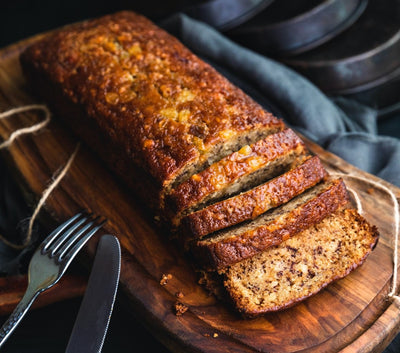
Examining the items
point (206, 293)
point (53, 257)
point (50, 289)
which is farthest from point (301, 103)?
point (50, 289)

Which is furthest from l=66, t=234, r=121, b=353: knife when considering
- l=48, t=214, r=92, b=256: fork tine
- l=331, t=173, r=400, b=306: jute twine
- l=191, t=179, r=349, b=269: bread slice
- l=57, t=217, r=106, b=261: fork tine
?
l=331, t=173, r=400, b=306: jute twine

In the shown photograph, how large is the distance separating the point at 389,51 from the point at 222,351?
3.01 metres

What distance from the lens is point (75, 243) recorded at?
3.05m

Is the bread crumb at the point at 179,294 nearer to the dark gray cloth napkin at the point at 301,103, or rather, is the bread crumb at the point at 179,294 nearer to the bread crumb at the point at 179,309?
the bread crumb at the point at 179,309

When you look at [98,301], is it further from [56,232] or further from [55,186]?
[55,186]

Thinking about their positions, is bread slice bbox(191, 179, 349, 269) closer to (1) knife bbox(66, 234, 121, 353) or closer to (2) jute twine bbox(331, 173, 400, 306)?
(2) jute twine bbox(331, 173, 400, 306)

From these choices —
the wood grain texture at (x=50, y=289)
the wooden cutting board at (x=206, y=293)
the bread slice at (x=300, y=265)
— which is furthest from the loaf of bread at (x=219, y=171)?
the wood grain texture at (x=50, y=289)

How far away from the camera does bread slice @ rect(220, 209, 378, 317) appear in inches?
104

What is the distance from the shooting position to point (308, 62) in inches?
168

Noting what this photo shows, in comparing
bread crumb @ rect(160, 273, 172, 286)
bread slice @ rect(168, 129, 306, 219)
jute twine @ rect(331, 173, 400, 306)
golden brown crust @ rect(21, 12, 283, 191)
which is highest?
golden brown crust @ rect(21, 12, 283, 191)

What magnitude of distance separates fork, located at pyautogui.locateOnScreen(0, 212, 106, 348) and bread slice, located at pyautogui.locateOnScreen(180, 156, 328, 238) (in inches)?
24.8

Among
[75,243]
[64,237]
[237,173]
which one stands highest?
Result: [237,173]

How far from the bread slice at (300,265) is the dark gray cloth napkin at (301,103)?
2.69ft

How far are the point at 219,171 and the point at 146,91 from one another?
0.84 meters
